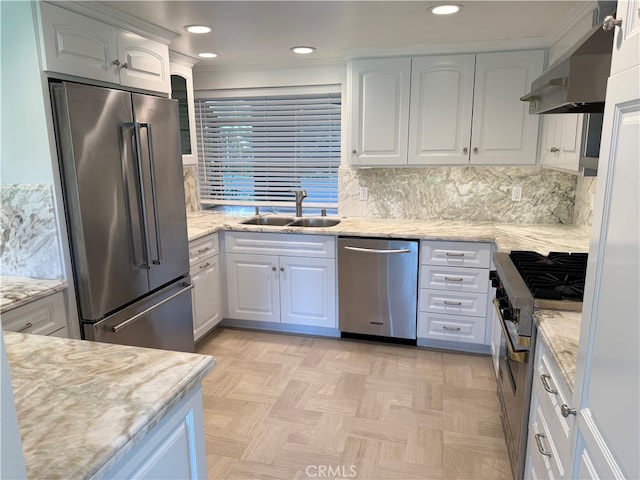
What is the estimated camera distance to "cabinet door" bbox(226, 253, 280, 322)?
3.47 m

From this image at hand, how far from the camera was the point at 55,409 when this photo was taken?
3.30ft

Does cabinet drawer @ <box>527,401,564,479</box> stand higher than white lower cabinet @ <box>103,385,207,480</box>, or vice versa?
white lower cabinet @ <box>103,385,207,480</box>

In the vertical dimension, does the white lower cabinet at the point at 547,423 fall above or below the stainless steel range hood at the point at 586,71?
below

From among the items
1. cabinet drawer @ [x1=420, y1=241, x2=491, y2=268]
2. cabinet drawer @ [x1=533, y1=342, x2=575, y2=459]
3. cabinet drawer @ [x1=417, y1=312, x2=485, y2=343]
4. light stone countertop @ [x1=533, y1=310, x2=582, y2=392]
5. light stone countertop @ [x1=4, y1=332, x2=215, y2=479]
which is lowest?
cabinet drawer @ [x1=417, y1=312, x2=485, y2=343]

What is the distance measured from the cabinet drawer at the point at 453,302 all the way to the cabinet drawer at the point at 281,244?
750 mm

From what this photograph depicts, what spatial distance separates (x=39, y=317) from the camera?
198cm

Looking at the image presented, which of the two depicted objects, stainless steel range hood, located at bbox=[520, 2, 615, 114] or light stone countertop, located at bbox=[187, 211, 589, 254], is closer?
stainless steel range hood, located at bbox=[520, 2, 615, 114]

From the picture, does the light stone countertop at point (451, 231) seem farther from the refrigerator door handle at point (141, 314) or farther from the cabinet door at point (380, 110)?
the cabinet door at point (380, 110)

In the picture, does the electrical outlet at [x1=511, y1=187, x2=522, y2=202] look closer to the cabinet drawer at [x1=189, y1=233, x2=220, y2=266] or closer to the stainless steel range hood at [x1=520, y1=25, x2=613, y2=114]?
the stainless steel range hood at [x1=520, y1=25, x2=613, y2=114]

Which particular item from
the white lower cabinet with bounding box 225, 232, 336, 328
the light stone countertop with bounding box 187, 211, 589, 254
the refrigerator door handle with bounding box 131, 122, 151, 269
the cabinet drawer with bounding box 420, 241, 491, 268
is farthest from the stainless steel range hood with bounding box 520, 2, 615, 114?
the white lower cabinet with bounding box 225, 232, 336, 328

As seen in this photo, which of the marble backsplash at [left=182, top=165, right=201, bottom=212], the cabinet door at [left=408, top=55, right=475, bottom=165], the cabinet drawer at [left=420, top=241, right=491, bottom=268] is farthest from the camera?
the marble backsplash at [left=182, top=165, right=201, bottom=212]

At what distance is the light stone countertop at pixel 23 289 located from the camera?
1.84 meters

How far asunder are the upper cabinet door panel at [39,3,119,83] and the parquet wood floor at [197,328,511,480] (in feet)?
6.28

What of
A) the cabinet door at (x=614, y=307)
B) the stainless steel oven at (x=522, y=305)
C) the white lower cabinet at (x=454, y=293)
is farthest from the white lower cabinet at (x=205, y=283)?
the cabinet door at (x=614, y=307)
